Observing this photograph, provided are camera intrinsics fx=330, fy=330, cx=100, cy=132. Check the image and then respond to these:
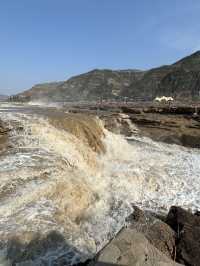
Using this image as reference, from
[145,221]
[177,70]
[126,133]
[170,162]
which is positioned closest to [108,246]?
[145,221]

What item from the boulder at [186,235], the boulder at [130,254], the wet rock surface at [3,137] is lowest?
the boulder at [186,235]

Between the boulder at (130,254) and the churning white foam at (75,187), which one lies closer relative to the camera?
the boulder at (130,254)

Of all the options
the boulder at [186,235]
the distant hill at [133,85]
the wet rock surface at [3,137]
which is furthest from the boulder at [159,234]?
the distant hill at [133,85]

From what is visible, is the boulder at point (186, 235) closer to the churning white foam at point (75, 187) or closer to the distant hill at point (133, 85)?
the churning white foam at point (75, 187)

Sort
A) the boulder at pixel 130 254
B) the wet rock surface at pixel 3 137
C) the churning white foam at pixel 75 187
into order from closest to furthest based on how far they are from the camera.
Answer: the boulder at pixel 130 254
the churning white foam at pixel 75 187
the wet rock surface at pixel 3 137

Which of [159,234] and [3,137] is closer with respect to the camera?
[159,234]

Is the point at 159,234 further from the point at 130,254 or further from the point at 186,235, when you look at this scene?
the point at 130,254

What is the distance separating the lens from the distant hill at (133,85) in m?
102

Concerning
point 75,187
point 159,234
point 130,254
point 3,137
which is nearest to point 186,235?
point 159,234

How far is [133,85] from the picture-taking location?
128250mm

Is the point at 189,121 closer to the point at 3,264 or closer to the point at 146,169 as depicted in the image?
the point at 146,169

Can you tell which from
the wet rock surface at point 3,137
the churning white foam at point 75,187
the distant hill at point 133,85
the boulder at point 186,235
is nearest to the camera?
the boulder at point 186,235

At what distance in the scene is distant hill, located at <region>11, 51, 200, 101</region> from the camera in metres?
102

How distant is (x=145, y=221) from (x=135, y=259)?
323 cm
